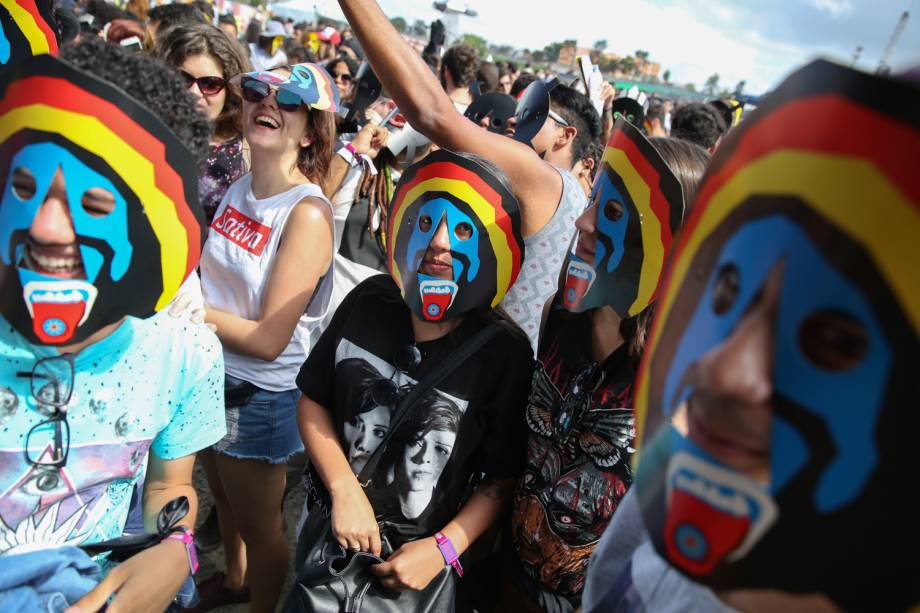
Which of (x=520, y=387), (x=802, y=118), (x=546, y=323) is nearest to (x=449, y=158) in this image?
(x=546, y=323)

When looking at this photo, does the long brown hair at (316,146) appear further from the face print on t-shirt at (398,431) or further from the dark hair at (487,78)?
the dark hair at (487,78)

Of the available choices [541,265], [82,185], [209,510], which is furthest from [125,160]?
[209,510]

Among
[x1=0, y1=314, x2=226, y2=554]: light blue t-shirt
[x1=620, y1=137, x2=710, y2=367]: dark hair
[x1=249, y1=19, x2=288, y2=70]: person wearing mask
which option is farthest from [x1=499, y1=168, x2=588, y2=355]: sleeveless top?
[x1=249, y1=19, x2=288, y2=70]: person wearing mask

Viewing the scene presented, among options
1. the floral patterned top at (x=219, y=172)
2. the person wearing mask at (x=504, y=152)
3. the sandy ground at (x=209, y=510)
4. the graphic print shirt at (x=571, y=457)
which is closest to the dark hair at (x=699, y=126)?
the person wearing mask at (x=504, y=152)

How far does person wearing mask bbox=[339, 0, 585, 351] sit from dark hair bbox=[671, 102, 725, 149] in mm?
2545

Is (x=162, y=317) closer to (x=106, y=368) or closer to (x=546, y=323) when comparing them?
(x=106, y=368)

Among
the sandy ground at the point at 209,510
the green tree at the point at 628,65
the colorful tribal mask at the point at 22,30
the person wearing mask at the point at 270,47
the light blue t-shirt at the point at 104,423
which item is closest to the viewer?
the light blue t-shirt at the point at 104,423

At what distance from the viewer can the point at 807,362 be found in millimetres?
685

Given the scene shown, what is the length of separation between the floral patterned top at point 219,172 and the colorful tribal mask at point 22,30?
910 mm

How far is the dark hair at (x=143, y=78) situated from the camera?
49.2 inches

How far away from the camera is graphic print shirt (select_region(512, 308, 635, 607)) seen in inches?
63.6

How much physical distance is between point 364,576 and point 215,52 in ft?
8.37

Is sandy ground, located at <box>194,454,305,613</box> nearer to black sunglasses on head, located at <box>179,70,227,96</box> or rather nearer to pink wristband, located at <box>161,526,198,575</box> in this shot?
pink wristband, located at <box>161,526,198,575</box>

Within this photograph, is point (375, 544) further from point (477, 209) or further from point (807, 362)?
point (807, 362)
